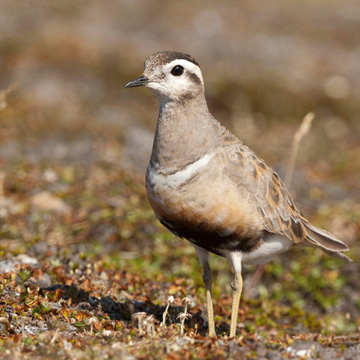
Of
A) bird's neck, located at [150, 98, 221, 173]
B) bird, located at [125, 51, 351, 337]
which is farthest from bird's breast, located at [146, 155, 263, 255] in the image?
bird's neck, located at [150, 98, 221, 173]

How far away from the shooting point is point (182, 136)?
237 inches

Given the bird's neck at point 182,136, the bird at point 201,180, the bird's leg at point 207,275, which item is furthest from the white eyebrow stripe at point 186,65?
the bird's leg at point 207,275

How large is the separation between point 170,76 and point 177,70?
10cm

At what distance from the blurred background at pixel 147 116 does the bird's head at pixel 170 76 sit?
2.29 meters

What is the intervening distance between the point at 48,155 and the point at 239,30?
1944 cm

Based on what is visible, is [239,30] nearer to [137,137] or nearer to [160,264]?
[137,137]

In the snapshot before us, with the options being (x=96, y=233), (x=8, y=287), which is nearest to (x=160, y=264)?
(x=96, y=233)

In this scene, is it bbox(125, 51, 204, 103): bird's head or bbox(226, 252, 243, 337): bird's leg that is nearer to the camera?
bbox(125, 51, 204, 103): bird's head

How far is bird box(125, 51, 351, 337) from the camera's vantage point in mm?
5723

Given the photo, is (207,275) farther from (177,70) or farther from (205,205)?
(177,70)

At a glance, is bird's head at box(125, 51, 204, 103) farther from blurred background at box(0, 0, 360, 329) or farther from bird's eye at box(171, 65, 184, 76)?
blurred background at box(0, 0, 360, 329)

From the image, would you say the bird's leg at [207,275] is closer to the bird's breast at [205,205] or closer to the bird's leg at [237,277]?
the bird's leg at [237,277]

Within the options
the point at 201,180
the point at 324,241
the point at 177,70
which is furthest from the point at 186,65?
the point at 324,241

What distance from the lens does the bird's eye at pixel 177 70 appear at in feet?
19.7
